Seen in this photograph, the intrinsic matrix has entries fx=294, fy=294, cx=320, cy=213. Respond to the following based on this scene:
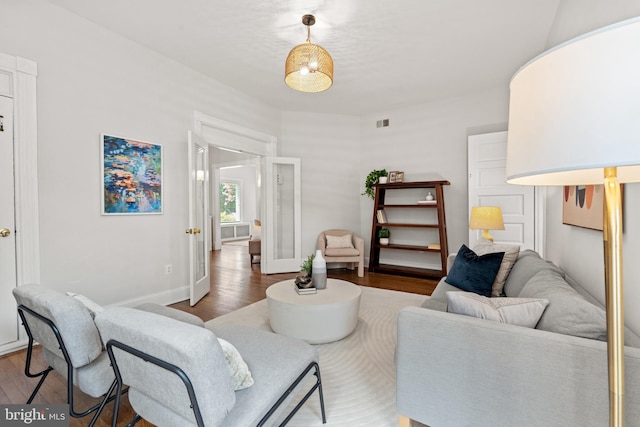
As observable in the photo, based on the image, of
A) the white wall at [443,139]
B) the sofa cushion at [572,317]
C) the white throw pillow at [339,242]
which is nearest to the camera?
the sofa cushion at [572,317]

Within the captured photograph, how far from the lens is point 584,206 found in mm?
1941

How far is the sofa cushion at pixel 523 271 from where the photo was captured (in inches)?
78.8

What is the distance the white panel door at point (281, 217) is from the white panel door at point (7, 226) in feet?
10.1

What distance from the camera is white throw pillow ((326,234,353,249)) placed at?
5152 millimetres

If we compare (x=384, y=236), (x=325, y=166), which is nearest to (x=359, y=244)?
(x=384, y=236)

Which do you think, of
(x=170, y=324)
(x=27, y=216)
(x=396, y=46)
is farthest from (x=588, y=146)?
(x=27, y=216)

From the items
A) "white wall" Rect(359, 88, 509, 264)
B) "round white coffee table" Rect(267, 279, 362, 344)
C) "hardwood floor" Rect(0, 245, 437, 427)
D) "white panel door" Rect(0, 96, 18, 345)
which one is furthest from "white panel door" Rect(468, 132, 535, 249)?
"white panel door" Rect(0, 96, 18, 345)

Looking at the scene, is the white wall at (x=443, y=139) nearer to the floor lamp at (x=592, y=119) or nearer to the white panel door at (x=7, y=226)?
the floor lamp at (x=592, y=119)

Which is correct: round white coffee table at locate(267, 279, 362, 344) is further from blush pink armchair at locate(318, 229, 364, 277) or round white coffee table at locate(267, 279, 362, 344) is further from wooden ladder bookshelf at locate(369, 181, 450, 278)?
wooden ladder bookshelf at locate(369, 181, 450, 278)

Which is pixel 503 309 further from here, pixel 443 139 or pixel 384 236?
pixel 443 139

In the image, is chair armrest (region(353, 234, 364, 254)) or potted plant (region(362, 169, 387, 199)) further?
potted plant (region(362, 169, 387, 199))

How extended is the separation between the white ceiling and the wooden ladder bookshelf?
5.23 feet

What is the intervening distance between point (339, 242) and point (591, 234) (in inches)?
142

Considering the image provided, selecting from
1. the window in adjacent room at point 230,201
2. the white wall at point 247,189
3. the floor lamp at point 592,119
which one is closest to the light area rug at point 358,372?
the floor lamp at point 592,119
